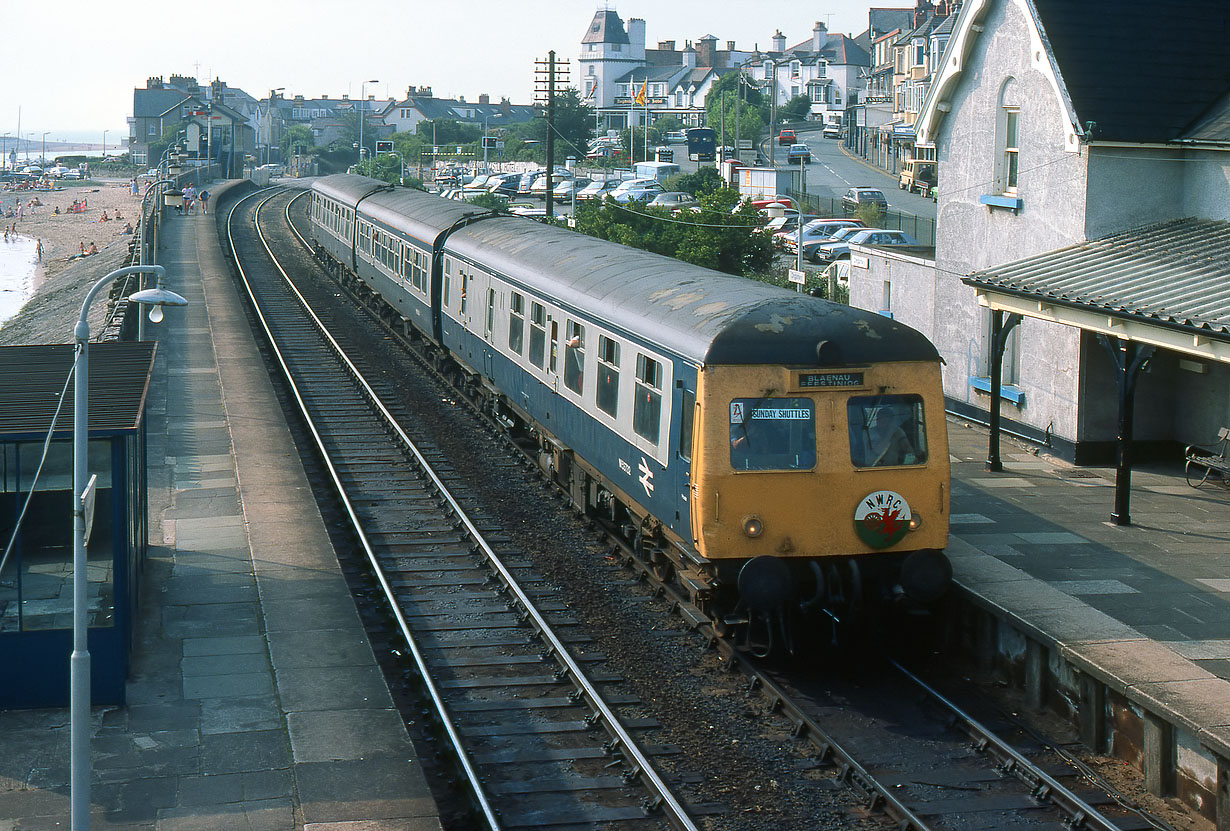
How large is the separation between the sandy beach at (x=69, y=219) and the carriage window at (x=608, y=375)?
63.6 meters

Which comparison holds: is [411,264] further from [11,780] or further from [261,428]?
[11,780]

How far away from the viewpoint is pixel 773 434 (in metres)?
11.6

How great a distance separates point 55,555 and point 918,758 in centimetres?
731

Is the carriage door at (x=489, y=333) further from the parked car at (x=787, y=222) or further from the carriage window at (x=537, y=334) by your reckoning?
the parked car at (x=787, y=222)

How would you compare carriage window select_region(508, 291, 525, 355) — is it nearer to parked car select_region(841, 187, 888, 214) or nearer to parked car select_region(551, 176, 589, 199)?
parked car select_region(841, 187, 888, 214)

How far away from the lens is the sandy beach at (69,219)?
86.3m

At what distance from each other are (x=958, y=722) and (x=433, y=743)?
13.9 ft

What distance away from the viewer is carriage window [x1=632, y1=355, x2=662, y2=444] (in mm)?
12781

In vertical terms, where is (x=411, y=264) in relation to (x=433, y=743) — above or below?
above

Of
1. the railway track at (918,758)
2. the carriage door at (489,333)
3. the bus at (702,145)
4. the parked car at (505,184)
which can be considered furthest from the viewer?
the bus at (702,145)

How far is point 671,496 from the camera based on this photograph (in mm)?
12336

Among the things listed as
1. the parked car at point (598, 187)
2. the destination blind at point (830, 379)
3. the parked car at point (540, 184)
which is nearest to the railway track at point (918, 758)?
the destination blind at point (830, 379)

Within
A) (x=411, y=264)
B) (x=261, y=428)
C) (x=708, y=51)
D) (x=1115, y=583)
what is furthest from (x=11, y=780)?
(x=708, y=51)

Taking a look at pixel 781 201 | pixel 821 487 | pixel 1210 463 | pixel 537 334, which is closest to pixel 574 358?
pixel 537 334
